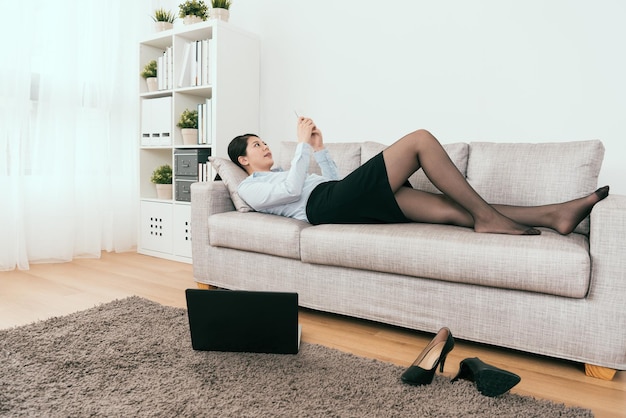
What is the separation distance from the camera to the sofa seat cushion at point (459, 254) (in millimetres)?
1572

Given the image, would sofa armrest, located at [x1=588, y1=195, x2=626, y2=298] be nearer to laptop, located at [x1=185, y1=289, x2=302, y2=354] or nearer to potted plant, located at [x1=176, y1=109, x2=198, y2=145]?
laptop, located at [x1=185, y1=289, x2=302, y2=354]

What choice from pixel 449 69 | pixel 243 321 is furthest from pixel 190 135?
pixel 243 321

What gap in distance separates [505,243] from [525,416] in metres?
0.60

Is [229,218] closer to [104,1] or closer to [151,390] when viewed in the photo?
[151,390]

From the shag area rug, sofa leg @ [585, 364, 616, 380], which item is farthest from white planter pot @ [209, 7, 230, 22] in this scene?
sofa leg @ [585, 364, 616, 380]

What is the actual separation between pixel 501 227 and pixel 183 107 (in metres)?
2.53

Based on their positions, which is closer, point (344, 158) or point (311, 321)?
point (311, 321)

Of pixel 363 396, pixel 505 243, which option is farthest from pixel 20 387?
pixel 505 243

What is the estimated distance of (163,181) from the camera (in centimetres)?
366

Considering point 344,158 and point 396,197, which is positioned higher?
point 344,158

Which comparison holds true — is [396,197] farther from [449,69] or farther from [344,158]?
[449,69]

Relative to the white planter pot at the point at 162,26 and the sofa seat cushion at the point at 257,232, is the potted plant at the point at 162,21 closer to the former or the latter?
the white planter pot at the point at 162,26

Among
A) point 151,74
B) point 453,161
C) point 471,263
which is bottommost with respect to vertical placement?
point 471,263

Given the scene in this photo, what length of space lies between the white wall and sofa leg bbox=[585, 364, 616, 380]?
1172 mm
